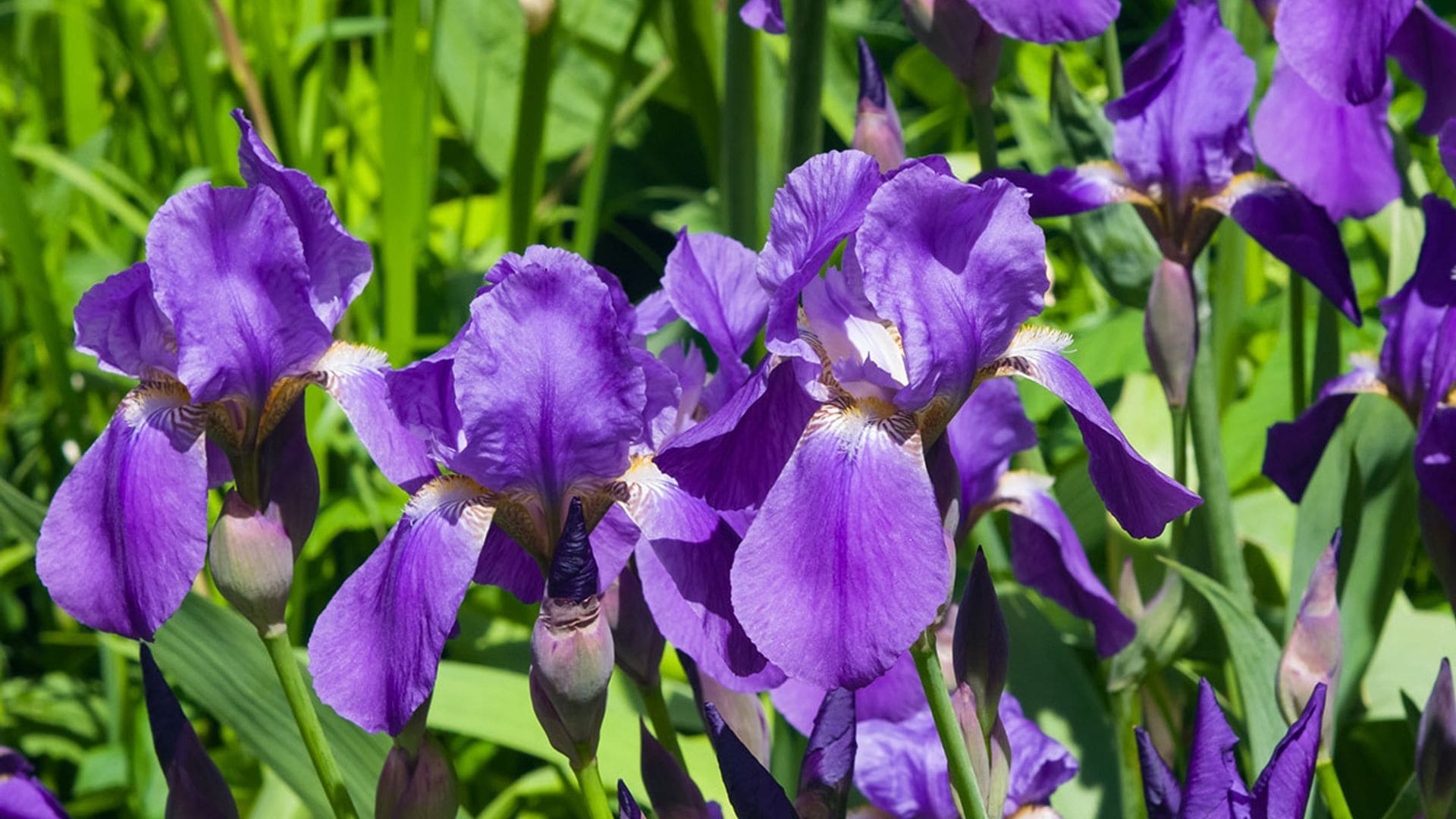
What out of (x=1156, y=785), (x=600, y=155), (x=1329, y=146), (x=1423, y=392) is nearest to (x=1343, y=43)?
(x=1329, y=146)

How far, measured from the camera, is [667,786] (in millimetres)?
593

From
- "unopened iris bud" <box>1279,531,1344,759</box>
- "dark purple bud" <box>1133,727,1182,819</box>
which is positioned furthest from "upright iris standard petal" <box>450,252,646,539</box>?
"unopened iris bud" <box>1279,531,1344,759</box>

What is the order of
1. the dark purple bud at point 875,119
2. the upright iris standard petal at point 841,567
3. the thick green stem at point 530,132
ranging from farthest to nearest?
the thick green stem at point 530,132, the dark purple bud at point 875,119, the upright iris standard petal at point 841,567

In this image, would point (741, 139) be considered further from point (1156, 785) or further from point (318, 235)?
point (1156, 785)

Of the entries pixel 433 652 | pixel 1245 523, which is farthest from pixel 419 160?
pixel 433 652

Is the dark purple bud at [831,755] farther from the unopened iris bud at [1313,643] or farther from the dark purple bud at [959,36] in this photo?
the dark purple bud at [959,36]

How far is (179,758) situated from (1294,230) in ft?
2.09

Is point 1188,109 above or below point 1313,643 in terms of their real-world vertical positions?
above

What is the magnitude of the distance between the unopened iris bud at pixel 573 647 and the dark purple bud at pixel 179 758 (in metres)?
0.16

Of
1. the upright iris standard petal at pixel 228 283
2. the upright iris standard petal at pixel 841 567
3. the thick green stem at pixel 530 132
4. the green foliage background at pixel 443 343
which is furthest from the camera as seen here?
the thick green stem at pixel 530 132

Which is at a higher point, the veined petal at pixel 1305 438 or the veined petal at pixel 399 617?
the veined petal at pixel 399 617

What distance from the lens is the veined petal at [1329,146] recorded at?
835 millimetres

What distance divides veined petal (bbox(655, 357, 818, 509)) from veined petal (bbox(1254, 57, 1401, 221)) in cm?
44

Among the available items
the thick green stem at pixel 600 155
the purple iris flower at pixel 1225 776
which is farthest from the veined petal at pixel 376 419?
the thick green stem at pixel 600 155
